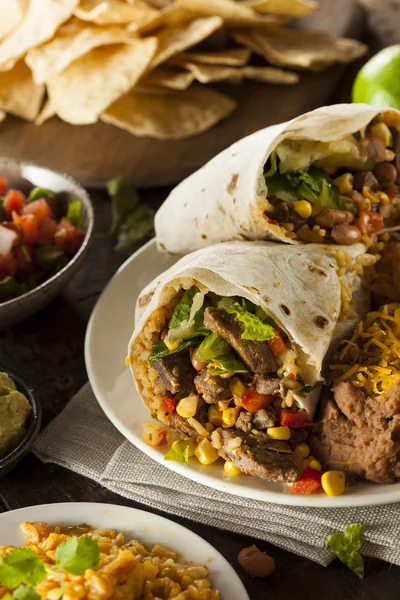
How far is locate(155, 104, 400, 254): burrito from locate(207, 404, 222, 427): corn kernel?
30.2 inches

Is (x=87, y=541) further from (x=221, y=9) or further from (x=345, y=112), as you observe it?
(x=221, y=9)

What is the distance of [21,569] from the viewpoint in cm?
236

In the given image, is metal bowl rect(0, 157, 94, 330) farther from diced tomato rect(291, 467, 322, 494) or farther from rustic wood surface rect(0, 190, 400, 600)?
diced tomato rect(291, 467, 322, 494)

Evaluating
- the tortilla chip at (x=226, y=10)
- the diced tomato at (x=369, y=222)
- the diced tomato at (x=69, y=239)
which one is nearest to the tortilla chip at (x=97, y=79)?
the tortilla chip at (x=226, y=10)

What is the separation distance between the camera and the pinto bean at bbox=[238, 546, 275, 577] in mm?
2709

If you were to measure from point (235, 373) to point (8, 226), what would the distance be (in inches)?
62.4

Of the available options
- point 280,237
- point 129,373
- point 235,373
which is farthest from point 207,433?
point 280,237

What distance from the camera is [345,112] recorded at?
3336 millimetres

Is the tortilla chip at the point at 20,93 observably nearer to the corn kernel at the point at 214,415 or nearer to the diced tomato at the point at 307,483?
the corn kernel at the point at 214,415

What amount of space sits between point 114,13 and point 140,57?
0.31 m

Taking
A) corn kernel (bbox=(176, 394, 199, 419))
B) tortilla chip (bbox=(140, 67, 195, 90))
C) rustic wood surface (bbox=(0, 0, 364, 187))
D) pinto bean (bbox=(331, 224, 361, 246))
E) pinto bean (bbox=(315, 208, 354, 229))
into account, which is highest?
pinto bean (bbox=(315, 208, 354, 229))

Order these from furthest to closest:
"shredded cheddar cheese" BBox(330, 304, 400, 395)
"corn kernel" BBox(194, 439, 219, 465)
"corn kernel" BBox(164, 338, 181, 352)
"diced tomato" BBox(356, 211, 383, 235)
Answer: "diced tomato" BBox(356, 211, 383, 235), "corn kernel" BBox(164, 338, 181, 352), "corn kernel" BBox(194, 439, 219, 465), "shredded cheddar cheese" BBox(330, 304, 400, 395)

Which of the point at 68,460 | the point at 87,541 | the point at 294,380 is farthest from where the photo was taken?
the point at 68,460

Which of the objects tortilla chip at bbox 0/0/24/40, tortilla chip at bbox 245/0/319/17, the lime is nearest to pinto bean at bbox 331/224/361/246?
the lime
